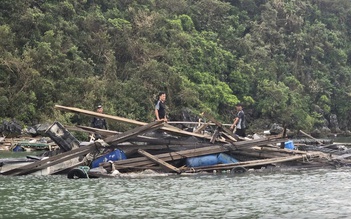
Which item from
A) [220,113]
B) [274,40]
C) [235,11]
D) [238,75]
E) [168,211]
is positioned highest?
[235,11]

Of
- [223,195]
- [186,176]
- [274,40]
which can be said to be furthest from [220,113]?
[223,195]

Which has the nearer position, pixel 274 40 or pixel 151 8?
pixel 151 8

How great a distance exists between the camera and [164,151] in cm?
1894

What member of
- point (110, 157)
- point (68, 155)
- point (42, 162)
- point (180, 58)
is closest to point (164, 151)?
point (110, 157)

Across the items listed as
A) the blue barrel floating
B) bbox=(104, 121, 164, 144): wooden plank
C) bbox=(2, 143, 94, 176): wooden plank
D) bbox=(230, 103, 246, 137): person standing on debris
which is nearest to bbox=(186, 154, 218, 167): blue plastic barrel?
the blue barrel floating

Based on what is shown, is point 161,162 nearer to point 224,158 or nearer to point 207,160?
point 207,160

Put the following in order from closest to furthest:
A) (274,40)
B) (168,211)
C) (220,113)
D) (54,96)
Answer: (168,211), (54,96), (220,113), (274,40)

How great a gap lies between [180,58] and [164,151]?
44.1 m

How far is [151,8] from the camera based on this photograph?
68.6 m

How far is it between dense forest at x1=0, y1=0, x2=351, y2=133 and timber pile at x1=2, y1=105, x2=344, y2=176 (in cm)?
2920

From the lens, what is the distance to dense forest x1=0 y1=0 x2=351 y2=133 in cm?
4972

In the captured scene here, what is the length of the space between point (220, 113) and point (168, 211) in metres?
53.8

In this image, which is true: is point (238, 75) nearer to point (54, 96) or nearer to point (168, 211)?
point (54, 96)

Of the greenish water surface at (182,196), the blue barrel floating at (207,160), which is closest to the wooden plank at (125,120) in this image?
the blue barrel floating at (207,160)
